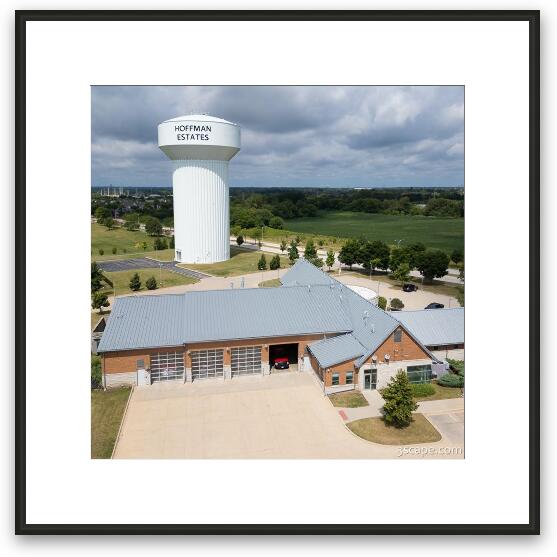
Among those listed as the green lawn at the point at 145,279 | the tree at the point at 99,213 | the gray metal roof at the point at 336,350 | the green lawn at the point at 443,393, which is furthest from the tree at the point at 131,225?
the green lawn at the point at 443,393

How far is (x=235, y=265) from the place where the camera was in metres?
50.3

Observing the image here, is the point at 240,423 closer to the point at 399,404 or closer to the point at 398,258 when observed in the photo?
the point at 399,404

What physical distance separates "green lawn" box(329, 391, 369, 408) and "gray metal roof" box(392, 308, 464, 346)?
463 cm

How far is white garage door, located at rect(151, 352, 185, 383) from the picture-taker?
20.6m

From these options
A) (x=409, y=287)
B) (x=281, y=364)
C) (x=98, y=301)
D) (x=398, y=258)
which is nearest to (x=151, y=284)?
(x=98, y=301)

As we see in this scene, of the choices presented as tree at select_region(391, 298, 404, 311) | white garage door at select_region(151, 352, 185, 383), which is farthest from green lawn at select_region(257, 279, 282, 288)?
white garage door at select_region(151, 352, 185, 383)

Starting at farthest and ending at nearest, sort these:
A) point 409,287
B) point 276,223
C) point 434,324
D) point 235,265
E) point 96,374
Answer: point 276,223
point 235,265
point 409,287
point 434,324
point 96,374

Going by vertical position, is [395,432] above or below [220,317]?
below

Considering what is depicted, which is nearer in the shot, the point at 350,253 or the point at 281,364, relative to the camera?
the point at 281,364

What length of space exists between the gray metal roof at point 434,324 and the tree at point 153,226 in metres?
43.0

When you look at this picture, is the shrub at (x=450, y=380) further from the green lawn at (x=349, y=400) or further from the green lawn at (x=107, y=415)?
the green lawn at (x=107, y=415)

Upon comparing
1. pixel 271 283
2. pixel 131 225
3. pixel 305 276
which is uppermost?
Result: pixel 131 225

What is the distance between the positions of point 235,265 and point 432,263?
20.7 metres

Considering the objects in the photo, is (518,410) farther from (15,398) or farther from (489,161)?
(15,398)
